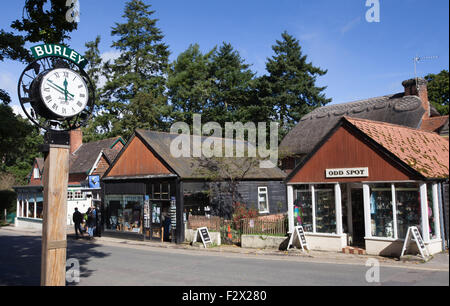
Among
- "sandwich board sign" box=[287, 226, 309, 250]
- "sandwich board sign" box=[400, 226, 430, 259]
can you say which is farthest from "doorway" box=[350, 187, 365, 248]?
"sandwich board sign" box=[400, 226, 430, 259]

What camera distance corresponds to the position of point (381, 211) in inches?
591

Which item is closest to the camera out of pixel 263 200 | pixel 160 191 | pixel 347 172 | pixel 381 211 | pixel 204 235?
pixel 381 211

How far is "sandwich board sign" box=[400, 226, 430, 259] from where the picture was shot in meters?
12.9

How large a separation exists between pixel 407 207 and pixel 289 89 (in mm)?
35288

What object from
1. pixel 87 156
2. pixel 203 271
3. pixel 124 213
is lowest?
pixel 203 271

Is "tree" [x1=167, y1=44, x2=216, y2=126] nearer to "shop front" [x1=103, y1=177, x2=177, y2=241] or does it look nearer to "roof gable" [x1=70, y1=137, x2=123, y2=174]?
"roof gable" [x1=70, y1=137, x2=123, y2=174]

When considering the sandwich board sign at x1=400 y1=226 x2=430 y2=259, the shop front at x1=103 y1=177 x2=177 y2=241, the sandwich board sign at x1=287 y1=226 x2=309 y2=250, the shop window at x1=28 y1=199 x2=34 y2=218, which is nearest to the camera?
the sandwich board sign at x1=400 y1=226 x2=430 y2=259

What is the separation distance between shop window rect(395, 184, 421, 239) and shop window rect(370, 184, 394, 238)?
29cm

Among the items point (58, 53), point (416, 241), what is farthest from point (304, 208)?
point (58, 53)

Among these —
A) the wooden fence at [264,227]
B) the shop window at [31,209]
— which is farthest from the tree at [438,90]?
the shop window at [31,209]

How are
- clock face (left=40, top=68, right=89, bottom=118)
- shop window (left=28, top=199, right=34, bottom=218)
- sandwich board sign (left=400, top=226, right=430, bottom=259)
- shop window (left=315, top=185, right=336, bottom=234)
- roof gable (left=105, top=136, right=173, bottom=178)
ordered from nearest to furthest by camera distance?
clock face (left=40, top=68, right=89, bottom=118), sandwich board sign (left=400, top=226, right=430, bottom=259), shop window (left=315, top=185, right=336, bottom=234), roof gable (left=105, top=136, right=173, bottom=178), shop window (left=28, top=199, right=34, bottom=218)

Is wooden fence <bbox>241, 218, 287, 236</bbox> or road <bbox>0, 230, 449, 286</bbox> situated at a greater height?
wooden fence <bbox>241, 218, 287, 236</bbox>

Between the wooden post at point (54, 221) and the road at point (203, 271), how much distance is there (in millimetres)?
5096

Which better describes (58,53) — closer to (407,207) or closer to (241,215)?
(407,207)
